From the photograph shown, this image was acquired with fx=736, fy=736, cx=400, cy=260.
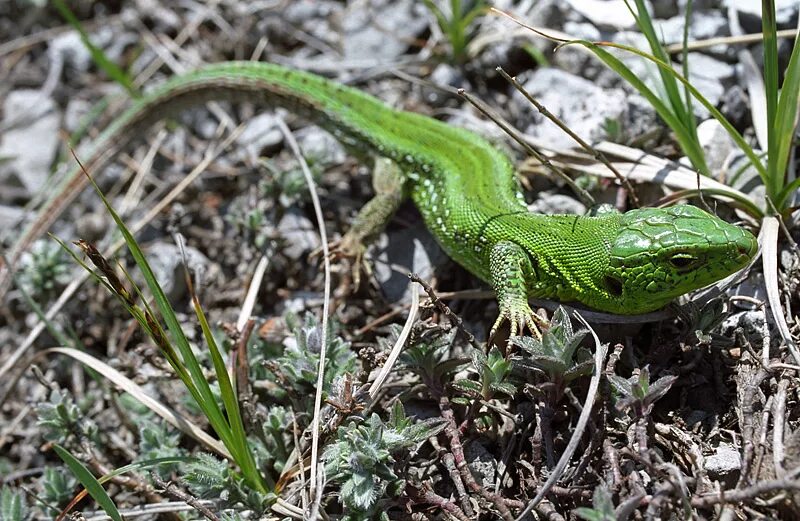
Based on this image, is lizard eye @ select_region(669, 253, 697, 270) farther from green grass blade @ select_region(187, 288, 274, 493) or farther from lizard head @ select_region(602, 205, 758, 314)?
green grass blade @ select_region(187, 288, 274, 493)

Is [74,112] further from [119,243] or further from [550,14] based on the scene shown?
[550,14]

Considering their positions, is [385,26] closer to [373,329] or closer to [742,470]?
[373,329]

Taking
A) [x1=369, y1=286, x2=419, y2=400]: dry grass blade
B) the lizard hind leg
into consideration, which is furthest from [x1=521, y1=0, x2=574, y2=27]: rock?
[x1=369, y1=286, x2=419, y2=400]: dry grass blade

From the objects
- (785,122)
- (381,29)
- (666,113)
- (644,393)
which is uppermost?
(381,29)

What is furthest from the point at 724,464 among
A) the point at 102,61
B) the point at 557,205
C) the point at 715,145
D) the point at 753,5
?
the point at 102,61

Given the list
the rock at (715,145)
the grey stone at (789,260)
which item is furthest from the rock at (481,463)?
the rock at (715,145)
